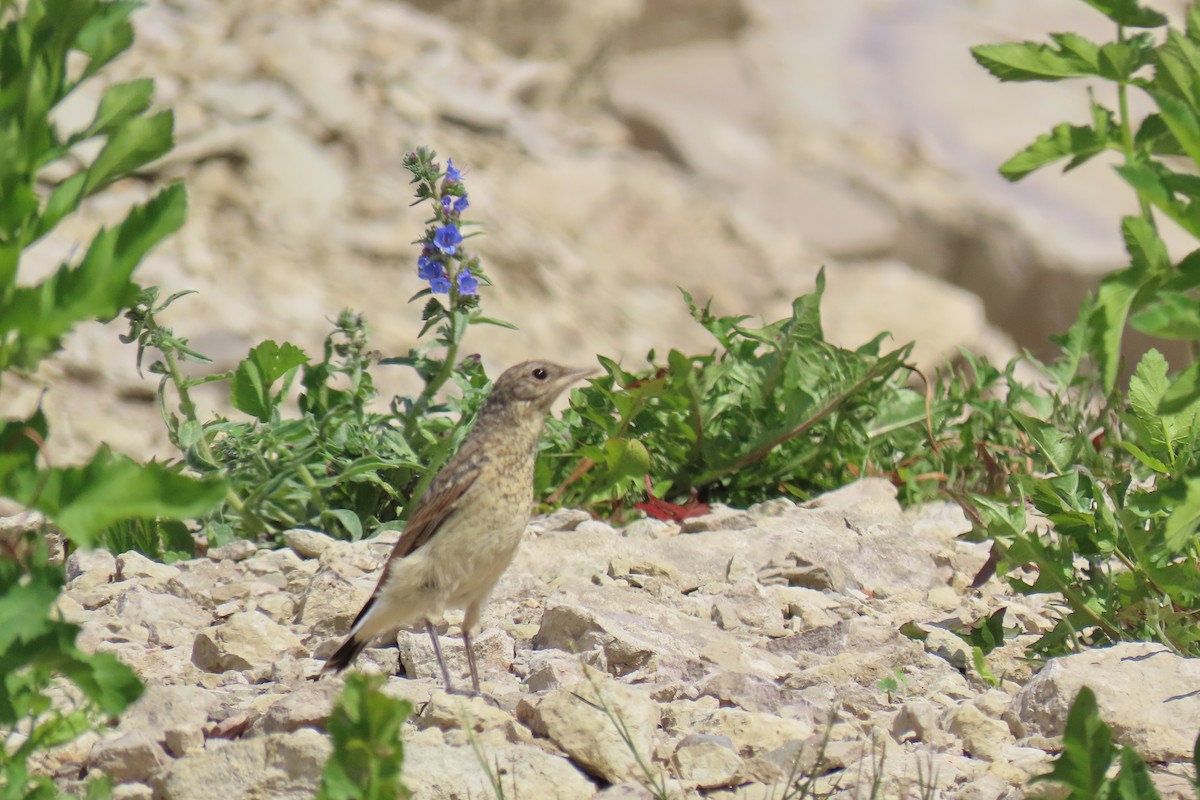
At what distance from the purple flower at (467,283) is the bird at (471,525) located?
0.35 metres

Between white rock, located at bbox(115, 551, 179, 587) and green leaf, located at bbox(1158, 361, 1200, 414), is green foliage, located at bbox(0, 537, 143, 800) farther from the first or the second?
white rock, located at bbox(115, 551, 179, 587)

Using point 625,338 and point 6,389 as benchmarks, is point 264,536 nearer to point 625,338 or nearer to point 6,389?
point 6,389

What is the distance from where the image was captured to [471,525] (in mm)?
4363

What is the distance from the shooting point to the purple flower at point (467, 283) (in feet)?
16.4

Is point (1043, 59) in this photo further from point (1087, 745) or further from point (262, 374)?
point (262, 374)

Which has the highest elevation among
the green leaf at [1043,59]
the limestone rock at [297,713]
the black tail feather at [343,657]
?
the green leaf at [1043,59]

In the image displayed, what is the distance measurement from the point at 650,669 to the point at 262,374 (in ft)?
6.33

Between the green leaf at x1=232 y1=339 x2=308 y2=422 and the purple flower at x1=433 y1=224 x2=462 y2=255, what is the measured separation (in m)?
0.58

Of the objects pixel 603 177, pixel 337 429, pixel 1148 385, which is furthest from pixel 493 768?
pixel 603 177

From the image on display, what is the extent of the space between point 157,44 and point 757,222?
13.3ft

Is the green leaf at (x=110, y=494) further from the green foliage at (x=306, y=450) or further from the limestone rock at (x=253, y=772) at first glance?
the green foliage at (x=306, y=450)

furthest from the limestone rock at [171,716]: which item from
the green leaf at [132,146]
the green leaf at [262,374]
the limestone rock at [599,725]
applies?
the green leaf at [262,374]

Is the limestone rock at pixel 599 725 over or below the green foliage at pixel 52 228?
below

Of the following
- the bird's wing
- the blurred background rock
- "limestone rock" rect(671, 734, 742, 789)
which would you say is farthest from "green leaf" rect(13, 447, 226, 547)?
the blurred background rock
